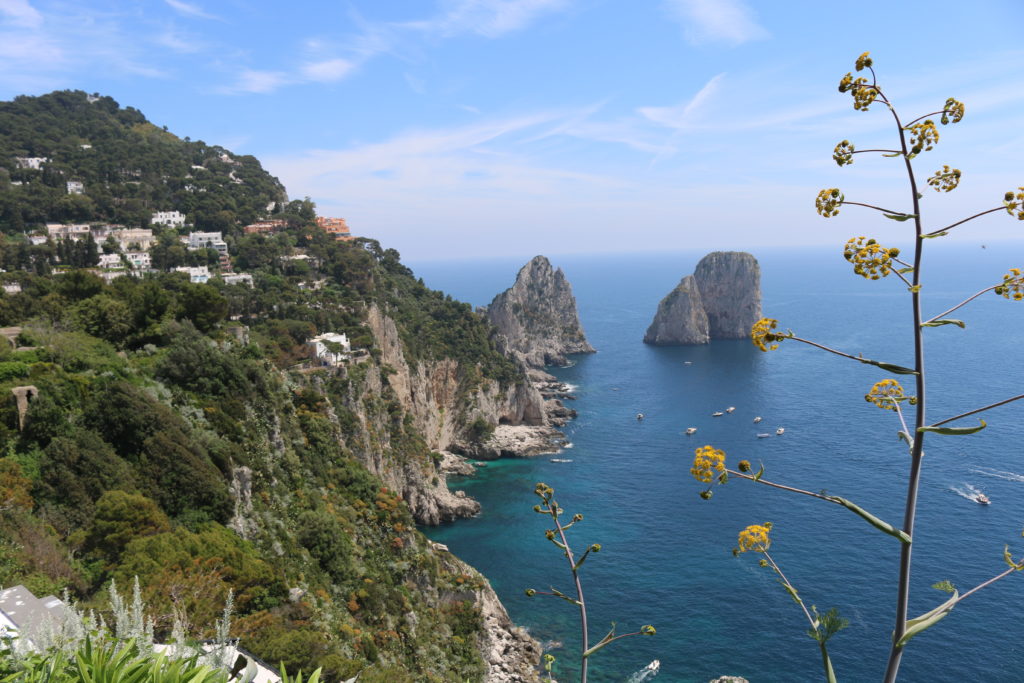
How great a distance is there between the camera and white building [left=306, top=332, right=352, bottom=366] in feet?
135

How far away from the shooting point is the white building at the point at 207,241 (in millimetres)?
56619

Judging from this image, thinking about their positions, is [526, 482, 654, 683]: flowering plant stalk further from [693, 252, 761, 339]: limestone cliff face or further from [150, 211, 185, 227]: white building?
[693, 252, 761, 339]: limestone cliff face

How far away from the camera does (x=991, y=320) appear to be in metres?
110

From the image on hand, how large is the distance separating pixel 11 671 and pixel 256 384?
21145 millimetres

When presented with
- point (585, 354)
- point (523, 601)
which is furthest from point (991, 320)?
point (523, 601)

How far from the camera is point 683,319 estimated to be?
10556cm

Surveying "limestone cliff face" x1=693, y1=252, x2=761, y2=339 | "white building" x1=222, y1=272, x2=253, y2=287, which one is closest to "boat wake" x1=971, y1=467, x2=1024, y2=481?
→ "white building" x1=222, y1=272, x2=253, y2=287

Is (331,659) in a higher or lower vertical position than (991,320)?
lower

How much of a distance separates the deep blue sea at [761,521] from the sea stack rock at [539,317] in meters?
21.9

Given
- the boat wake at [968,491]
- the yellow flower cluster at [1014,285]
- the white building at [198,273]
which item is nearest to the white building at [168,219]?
the white building at [198,273]

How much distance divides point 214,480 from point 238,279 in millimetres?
32410

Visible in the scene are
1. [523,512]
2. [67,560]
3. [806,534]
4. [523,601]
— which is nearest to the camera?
[67,560]

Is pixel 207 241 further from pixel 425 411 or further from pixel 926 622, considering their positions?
pixel 926 622

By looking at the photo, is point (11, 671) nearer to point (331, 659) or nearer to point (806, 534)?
point (331, 659)
